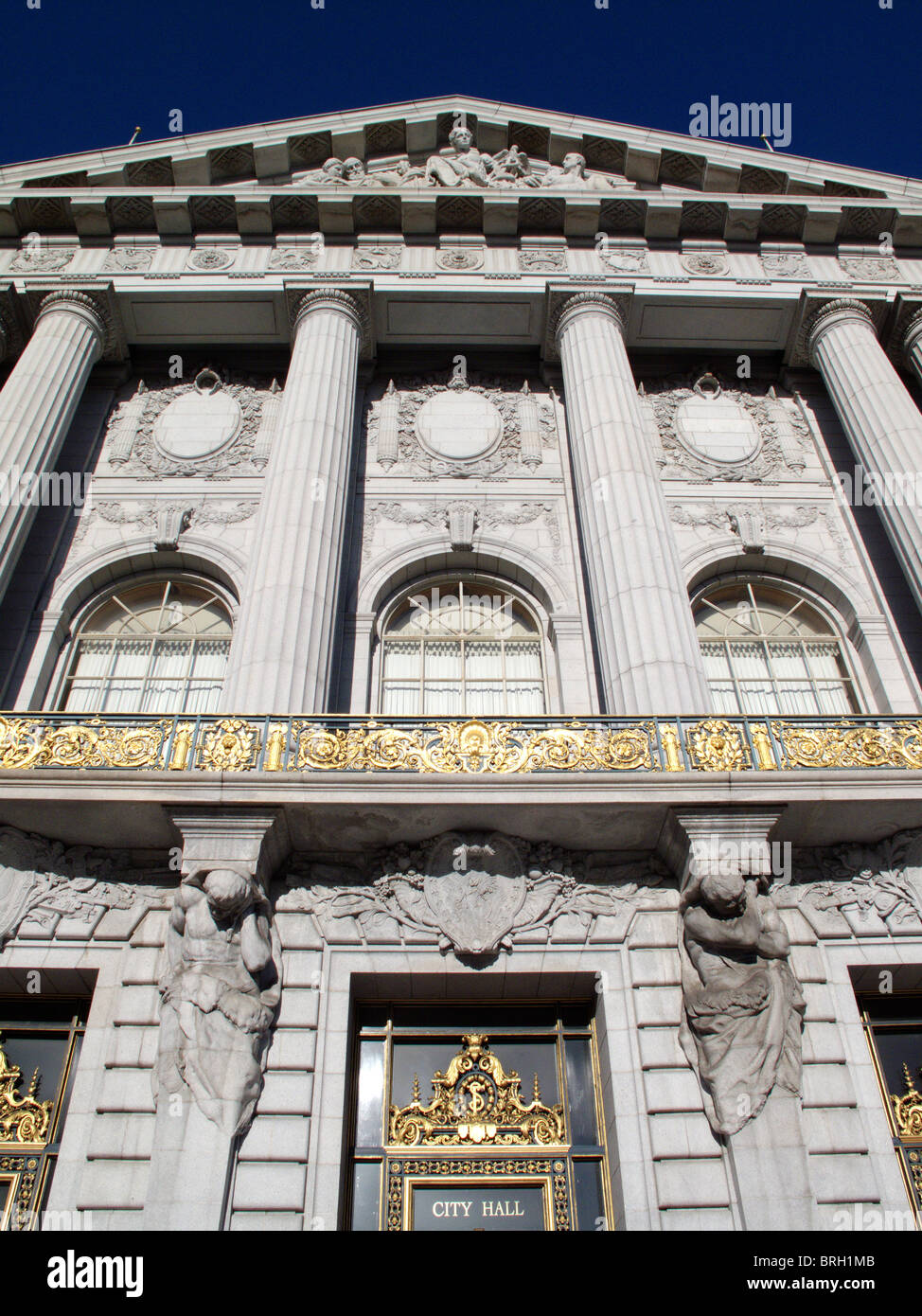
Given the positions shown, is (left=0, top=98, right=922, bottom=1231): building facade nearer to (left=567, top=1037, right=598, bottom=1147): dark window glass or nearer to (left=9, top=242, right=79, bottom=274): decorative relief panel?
(left=567, top=1037, right=598, bottom=1147): dark window glass

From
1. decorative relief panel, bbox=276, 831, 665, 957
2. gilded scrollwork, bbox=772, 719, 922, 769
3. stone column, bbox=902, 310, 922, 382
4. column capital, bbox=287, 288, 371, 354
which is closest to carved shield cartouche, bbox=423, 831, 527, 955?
decorative relief panel, bbox=276, 831, 665, 957

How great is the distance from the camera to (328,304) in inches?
658

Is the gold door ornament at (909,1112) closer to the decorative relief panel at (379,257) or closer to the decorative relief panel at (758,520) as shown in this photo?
the decorative relief panel at (758,520)

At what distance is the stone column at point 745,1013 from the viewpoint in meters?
7.77

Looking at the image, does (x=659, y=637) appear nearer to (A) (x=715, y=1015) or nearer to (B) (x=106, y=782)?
(A) (x=715, y=1015)

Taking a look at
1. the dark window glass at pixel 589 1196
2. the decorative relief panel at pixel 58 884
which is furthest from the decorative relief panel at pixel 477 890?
the dark window glass at pixel 589 1196

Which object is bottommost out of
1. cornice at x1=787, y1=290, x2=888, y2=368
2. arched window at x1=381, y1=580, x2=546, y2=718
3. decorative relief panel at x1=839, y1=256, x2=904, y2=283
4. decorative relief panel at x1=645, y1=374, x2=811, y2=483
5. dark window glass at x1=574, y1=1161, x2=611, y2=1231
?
dark window glass at x1=574, y1=1161, x2=611, y2=1231

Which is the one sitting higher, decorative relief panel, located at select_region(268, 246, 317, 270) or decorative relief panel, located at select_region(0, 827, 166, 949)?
decorative relief panel, located at select_region(268, 246, 317, 270)

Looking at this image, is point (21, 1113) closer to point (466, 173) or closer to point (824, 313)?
point (824, 313)

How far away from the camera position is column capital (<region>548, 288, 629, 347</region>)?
16875 millimetres

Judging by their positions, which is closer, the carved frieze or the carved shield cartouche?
the carved shield cartouche

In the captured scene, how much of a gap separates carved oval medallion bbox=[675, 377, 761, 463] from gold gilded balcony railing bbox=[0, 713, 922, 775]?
7864mm

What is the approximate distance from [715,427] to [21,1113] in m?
14.8

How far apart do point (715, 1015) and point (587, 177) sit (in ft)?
56.5
